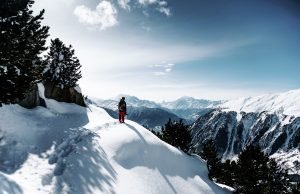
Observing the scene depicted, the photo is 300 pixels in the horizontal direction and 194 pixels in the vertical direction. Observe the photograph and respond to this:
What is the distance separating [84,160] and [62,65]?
107 feet

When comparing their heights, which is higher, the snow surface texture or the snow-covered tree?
the snow-covered tree

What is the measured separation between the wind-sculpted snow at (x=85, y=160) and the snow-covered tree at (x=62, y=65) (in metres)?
16.0

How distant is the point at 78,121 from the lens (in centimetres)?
3506

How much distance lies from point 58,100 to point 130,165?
24.4m

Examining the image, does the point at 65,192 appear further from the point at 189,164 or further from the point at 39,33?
the point at 189,164

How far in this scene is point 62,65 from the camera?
50500 mm

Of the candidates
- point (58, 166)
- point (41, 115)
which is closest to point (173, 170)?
point (58, 166)

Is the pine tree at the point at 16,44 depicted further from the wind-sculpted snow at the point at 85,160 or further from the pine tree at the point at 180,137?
the pine tree at the point at 180,137

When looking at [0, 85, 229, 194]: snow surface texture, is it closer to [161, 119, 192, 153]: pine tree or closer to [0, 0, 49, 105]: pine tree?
[0, 0, 49, 105]: pine tree

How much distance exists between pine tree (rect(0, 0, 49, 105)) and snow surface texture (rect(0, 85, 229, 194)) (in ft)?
13.9

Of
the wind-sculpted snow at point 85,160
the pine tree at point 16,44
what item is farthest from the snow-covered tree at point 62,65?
Answer: the pine tree at point 16,44

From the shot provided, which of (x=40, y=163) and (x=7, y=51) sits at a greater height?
(x=7, y=51)

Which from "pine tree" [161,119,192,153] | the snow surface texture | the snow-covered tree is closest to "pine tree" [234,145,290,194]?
"pine tree" [161,119,192,153]

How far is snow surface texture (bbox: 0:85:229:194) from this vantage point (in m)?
17.5
